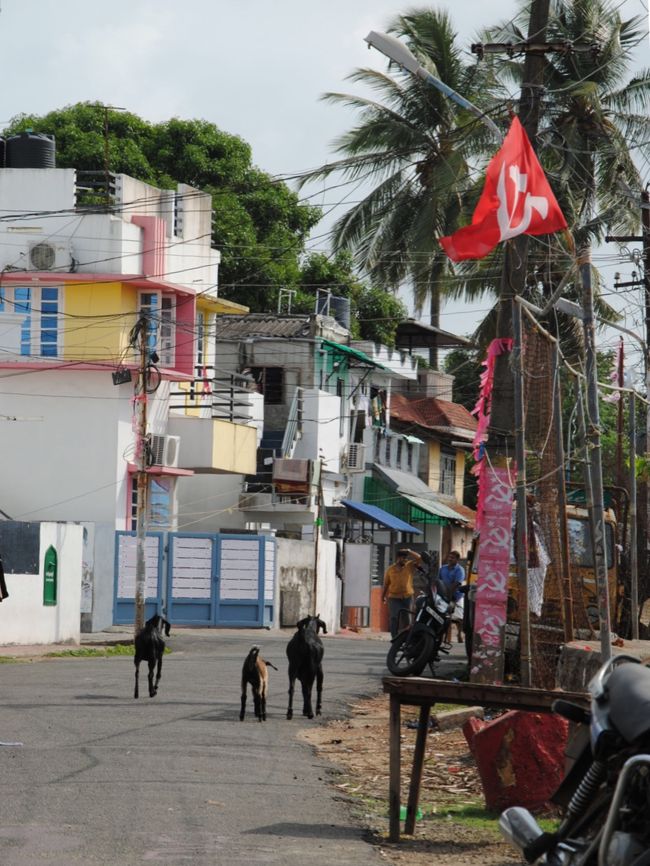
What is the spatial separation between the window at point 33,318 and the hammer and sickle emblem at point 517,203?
23.9m

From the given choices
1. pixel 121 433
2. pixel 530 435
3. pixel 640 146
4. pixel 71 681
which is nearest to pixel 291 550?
pixel 121 433

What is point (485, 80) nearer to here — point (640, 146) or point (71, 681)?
point (640, 146)

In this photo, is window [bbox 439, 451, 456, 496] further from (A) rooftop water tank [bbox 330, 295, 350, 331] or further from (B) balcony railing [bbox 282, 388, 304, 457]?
(B) balcony railing [bbox 282, 388, 304, 457]

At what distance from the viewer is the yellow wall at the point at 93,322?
37500 millimetres

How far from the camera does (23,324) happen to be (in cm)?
3772

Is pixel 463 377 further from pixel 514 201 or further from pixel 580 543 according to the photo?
pixel 514 201

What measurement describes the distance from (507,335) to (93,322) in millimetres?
19198

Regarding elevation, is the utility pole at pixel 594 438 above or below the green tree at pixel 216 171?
below

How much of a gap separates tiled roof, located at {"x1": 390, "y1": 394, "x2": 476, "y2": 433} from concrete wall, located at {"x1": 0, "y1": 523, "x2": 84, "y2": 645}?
29273mm

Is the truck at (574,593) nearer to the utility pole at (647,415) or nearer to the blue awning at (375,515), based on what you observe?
the utility pole at (647,415)

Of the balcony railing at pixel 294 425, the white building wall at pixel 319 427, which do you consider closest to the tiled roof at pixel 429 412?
the white building wall at pixel 319 427

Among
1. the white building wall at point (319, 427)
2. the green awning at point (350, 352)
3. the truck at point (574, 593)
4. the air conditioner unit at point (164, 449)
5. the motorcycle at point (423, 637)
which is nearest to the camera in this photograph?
the truck at point (574, 593)

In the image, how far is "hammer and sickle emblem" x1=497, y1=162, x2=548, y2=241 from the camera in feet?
49.4

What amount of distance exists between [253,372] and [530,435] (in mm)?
31156
